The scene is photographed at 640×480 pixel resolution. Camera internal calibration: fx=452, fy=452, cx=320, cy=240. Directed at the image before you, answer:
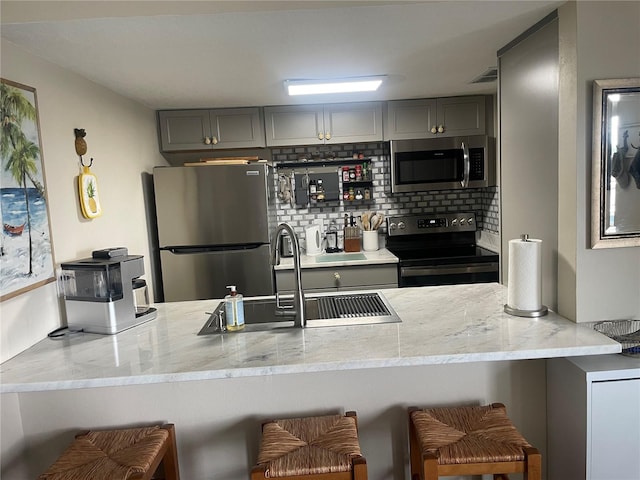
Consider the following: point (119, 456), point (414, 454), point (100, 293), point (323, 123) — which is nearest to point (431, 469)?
point (414, 454)

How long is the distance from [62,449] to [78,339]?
0.44 metres

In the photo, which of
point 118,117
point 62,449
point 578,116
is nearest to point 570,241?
point 578,116

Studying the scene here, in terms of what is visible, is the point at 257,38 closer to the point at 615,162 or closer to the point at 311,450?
the point at 615,162

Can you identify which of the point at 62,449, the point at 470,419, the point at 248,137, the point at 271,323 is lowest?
the point at 62,449

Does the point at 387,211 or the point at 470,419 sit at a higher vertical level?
the point at 387,211

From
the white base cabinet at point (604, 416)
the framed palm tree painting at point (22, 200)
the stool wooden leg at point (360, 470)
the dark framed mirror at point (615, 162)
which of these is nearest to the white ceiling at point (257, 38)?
the framed palm tree painting at point (22, 200)

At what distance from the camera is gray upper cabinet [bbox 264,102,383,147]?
11.8 feet

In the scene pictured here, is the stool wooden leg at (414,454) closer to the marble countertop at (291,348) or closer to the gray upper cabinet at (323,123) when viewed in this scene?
the marble countertop at (291,348)

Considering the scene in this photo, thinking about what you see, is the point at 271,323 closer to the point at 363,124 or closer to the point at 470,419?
the point at 470,419

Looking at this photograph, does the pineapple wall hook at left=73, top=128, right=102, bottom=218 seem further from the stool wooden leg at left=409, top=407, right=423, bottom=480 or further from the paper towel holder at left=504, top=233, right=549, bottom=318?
the paper towel holder at left=504, top=233, right=549, bottom=318

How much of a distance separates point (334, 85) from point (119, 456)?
2228mm

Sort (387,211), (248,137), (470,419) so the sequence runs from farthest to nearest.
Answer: (387,211)
(248,137)
(470,419)

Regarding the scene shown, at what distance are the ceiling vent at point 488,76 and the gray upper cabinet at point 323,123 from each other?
0.83 m

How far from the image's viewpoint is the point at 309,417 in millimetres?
1775
